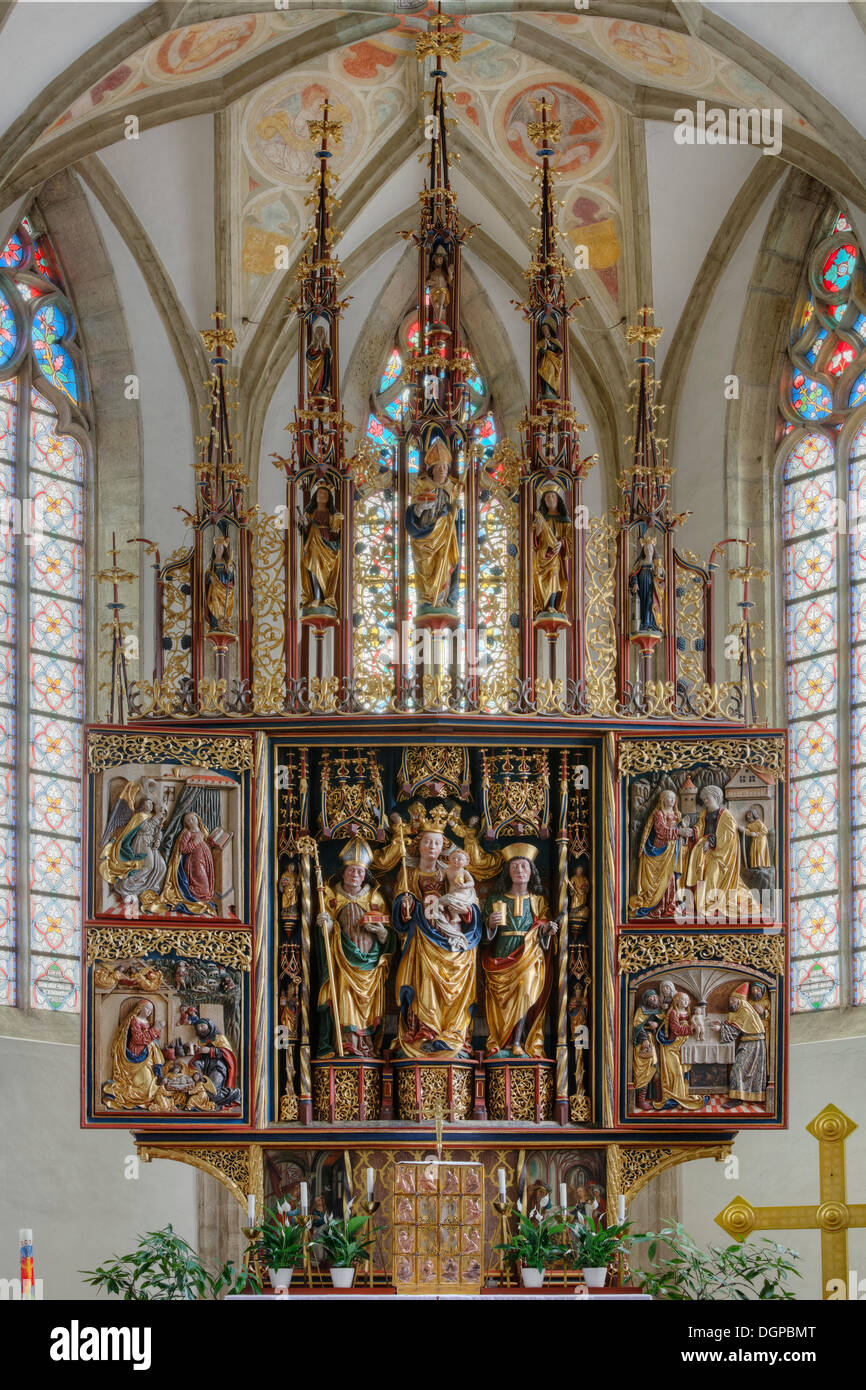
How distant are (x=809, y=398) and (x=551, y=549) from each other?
16.5 ft

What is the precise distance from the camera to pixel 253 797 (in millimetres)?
15086

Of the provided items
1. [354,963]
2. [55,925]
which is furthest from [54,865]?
[354,963]

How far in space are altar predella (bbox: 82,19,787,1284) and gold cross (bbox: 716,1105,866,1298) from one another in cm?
44

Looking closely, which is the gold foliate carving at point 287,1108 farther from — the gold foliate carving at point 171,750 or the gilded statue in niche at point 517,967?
the gold foliate carving at point 171,750

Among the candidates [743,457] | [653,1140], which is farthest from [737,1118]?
[743,457]

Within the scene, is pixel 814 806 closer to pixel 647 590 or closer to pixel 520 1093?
pixel 647 590

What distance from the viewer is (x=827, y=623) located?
18781 mm

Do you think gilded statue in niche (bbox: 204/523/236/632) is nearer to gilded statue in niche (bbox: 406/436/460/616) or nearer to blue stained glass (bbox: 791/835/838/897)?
gilded statue in niche (bbox: 406/436/460/616)

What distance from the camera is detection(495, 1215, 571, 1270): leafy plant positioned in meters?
14.0

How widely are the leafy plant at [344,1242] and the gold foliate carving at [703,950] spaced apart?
237 cm

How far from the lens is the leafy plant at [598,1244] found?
13.9m

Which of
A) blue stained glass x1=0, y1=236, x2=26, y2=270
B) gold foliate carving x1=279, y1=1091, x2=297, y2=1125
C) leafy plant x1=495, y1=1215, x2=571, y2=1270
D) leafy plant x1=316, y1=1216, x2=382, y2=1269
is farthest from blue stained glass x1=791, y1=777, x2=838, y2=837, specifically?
blue stained glass x1=0, y1=236, x2=26, y2=270
